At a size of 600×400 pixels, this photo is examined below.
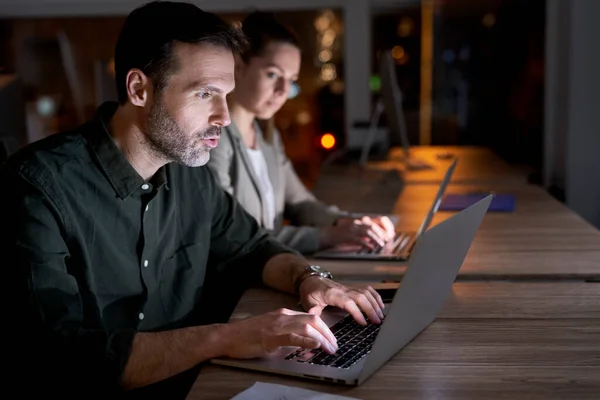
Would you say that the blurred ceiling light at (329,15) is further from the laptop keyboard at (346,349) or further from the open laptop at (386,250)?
the laptop keyboard at (346,349)

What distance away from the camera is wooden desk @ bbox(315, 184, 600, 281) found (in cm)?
186

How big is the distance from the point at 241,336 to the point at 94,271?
17.2 inches

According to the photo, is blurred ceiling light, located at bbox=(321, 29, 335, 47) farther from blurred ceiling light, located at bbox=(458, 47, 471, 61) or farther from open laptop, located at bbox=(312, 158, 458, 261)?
open laptop, located at bbox=(312, 158, 458, 261)

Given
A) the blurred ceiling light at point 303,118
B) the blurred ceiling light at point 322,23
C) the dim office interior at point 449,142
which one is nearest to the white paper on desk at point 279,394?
the dim office interior at point 449,142

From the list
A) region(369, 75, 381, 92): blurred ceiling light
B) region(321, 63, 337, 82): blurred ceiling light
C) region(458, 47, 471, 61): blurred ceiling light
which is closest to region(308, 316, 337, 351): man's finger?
region(369, 75, 381, 92): blurred ceiling light

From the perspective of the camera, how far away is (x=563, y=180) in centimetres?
482

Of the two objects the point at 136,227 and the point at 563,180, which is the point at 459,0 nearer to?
the point at 563,180

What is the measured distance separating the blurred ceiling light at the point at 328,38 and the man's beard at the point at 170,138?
4.66 metres

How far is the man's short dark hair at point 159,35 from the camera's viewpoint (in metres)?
1.63

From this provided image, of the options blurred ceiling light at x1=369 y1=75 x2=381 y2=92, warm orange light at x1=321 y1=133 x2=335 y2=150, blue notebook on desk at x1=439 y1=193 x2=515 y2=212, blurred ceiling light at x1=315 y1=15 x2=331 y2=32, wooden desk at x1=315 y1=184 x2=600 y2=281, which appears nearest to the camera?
wooden desk at x1=315 y1=184 x2=600 y2=281

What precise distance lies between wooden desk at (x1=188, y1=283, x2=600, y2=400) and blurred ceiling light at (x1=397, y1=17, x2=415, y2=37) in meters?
4.35

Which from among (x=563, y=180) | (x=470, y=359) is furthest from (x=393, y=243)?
(x=563, y=180)

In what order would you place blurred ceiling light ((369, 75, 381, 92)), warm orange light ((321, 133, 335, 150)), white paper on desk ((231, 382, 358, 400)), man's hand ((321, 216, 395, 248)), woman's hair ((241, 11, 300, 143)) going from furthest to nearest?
blurred ceiling light ((369, 75, 381, 92))
warm orange light ((321, 133, 335, 150))
woman's hair ((241, 11, 300, 143))
man's hand ((321, 216, 395, 248))
white paper on desk ((231, 382, 358, 400))

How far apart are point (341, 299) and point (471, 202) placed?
4.77ft
